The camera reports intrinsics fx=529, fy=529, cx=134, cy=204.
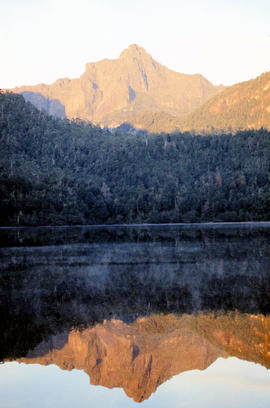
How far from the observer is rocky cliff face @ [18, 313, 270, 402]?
39.9 ft

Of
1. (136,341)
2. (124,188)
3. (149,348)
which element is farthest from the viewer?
(124,188)

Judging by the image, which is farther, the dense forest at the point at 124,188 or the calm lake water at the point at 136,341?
the dense forest at the point at 124,188

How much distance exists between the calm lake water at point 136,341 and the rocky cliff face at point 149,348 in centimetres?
3

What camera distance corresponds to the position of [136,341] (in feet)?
48.5

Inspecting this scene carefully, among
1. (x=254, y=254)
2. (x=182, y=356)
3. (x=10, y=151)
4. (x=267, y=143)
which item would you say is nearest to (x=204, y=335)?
(x=182, y=356)

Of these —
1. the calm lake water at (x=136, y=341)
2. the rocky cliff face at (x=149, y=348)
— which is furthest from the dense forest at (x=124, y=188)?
the rocky cliff face at (x=149, y=348)

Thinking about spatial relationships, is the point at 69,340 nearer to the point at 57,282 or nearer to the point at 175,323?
the point at 175,323

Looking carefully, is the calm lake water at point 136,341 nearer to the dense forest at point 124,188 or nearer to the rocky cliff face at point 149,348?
the rocky cliff face at point 149,348

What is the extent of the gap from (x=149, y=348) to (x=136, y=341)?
0.75 metres

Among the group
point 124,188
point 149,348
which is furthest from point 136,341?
point 124,188

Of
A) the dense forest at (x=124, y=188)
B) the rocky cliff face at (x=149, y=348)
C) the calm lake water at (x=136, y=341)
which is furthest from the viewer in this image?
the dense forest at (x=124, y=188)

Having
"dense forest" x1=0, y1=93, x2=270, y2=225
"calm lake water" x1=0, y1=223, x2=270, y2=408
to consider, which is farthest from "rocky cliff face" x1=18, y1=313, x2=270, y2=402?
"dense forest" x1=0, y1=93, x2=270, y2=225

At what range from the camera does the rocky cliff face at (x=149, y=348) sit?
12.1 metres

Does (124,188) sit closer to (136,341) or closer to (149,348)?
(136,341)
